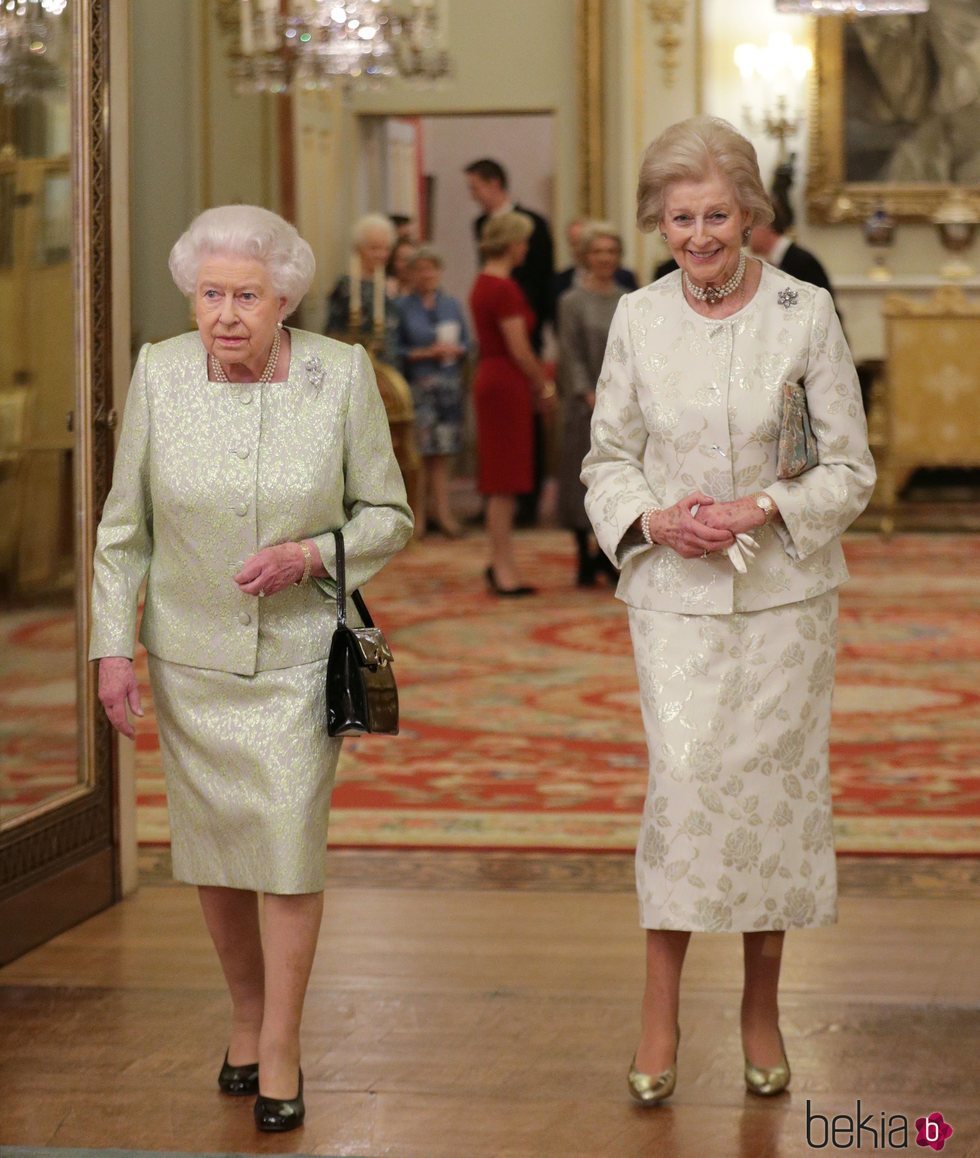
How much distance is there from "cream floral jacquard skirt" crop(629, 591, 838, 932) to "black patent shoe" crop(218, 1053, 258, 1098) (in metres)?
0.76

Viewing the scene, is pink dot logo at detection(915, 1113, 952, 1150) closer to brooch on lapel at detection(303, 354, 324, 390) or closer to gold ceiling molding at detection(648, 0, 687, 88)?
brooch on lapel at detection(303, 354, 324, 390)

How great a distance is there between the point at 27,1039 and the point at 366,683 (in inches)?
46.2

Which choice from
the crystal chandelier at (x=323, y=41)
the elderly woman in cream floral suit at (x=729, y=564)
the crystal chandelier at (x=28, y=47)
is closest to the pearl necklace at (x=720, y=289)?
the elderly woman in cream floral suit at (x=729, y=564)

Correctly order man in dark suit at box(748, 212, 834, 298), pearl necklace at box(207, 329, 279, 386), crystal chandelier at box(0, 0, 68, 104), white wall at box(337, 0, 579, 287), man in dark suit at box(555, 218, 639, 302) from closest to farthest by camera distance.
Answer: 1. pearl necklace at box(207, 329, 279, 386)
2. crystal chandelier at box(0, 0, 68, 104)
3. man in dark suit at box(748, 212, 834, 298)
4. man in dark suit at box(555, 218, 639, 302)
5. white wall at box(337, 0, 579, 287)

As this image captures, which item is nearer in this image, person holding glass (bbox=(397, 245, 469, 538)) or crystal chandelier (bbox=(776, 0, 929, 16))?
crystal chandelier (bbox=(776, 0, 929, 16))

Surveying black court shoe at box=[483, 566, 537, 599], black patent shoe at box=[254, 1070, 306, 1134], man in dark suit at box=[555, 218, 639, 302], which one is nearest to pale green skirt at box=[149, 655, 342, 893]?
black patent shoe at box=[254, 1070, 306, 1134]

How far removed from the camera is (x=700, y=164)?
10.2 feet

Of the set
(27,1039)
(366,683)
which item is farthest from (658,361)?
(27,1039)

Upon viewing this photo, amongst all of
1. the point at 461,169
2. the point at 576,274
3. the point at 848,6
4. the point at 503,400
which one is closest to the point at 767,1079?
the point at 503,400

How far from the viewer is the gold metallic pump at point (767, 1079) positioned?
10.9ft

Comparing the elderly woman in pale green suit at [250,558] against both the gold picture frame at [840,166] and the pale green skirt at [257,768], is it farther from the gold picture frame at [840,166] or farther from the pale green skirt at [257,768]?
the gold picture frame at [840,166]

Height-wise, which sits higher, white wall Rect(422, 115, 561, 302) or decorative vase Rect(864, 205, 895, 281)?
white wall Rect(422, 115, 561, 302)

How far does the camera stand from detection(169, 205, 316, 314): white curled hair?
9.95ft

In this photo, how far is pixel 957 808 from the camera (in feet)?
17.7
